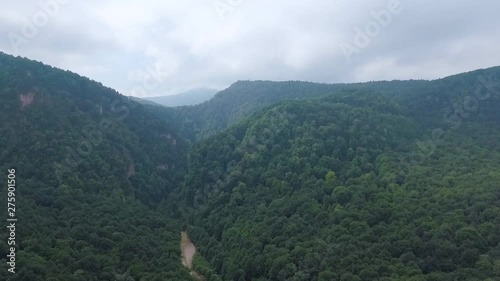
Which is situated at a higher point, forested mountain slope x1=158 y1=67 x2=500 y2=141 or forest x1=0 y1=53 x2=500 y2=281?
forested mountain slope x1=158 y1=67 x2=500 y2=141

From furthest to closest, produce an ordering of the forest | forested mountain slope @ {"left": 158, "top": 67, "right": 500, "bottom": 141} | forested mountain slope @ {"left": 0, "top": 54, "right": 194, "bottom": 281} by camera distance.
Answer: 1. forested mountain slope @ {"left": 158, "top": 67, "right": 500, "bottom": 141}
2. forested mountain slope @ {"left": 0, "top": 54, "right": 194, "bottom": 281}
3. the forest

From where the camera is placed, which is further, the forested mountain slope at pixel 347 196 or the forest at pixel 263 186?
the forest at pixel 263 186

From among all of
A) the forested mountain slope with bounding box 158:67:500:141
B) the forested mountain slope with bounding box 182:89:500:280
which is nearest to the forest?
the forested mountain slope with bounding box 182:89:500:280

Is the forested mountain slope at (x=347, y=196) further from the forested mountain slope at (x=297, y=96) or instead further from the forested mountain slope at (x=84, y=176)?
the forested mountain slope at (x=84, y=176)

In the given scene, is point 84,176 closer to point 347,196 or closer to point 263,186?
point 263,186

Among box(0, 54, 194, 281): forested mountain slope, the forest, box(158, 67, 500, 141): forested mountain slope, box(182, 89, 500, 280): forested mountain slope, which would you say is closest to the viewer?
box(182, 89, 500, 280): forested mountain slope

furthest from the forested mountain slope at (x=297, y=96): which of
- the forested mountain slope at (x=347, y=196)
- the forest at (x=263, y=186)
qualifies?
the forested mountain slope at (x=347, y=196)

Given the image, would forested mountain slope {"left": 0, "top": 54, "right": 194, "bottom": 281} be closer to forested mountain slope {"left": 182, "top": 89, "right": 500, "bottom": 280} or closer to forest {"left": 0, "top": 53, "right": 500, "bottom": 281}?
forest {"left": 0, "top": 53, "right": 500, "bottom": 281}
